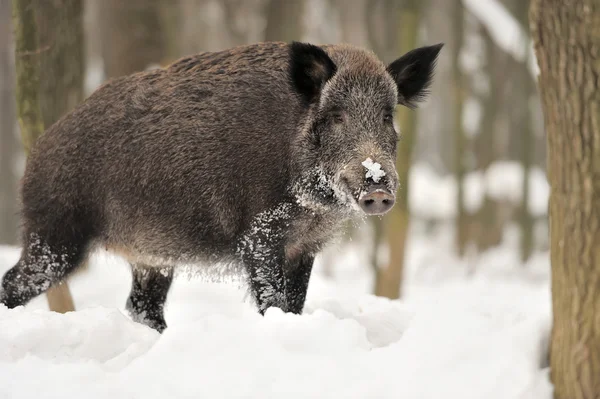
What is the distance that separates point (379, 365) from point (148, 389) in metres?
1.13

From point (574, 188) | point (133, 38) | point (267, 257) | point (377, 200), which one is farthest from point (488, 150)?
point (574, 188)

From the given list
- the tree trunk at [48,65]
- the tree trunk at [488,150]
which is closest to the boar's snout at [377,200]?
the tree trunk at [48,65]

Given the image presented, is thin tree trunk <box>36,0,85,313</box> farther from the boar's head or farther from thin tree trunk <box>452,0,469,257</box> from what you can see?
thin tree trunk <box>452,0,469,257</box>

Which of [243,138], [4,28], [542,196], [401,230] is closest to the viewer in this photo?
[243,138]

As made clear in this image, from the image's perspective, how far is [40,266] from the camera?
5.75m

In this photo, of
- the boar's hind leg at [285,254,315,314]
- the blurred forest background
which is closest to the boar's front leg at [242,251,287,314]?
the boar's hind leg at [285,254,315,314]

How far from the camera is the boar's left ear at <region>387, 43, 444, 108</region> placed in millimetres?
5699

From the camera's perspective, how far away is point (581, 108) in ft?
11.8

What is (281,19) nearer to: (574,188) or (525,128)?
(525,128)

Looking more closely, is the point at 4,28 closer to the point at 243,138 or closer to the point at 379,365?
the point at 243,138

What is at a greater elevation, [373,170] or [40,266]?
[373,170]

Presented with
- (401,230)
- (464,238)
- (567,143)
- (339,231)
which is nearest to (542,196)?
(464,238)

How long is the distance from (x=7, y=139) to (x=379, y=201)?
17.0 m

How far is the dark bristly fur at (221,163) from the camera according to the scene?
5.46 m
